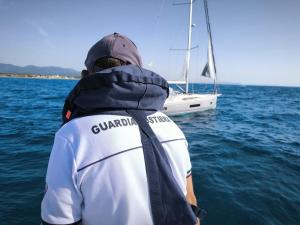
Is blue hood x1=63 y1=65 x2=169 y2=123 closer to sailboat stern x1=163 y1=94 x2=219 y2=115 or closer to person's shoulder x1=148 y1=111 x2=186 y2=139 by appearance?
person's shoulder x1=148 y1=111 x2=186 y2=139

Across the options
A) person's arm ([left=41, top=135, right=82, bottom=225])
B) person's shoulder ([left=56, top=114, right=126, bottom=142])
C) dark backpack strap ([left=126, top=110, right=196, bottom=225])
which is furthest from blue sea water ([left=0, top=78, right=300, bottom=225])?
person's shoulder ([left=56, top=114, right=126, bottom=142])

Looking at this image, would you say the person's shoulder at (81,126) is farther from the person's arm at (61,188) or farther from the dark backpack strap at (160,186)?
the dark backpack strap at (160,186)

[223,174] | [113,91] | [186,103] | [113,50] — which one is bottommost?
[223,174]

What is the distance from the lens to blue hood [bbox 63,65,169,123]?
3.43 feet

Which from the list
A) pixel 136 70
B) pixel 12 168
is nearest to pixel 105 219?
pixel 136 70

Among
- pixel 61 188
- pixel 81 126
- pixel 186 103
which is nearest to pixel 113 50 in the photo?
pixel 81 126

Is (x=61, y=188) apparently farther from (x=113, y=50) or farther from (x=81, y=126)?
(x=113, y=50)

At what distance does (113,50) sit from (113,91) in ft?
0.95

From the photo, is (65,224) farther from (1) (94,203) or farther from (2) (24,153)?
(2) (24,153)

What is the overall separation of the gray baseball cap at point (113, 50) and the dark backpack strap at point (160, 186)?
33 cm

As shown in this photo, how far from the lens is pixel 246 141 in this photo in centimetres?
838

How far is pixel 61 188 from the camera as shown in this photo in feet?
3.24

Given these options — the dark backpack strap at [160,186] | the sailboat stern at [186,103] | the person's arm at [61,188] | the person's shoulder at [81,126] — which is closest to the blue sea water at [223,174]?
the dark backpack strap at [160,186]

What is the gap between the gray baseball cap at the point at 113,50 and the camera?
121 centimetres
